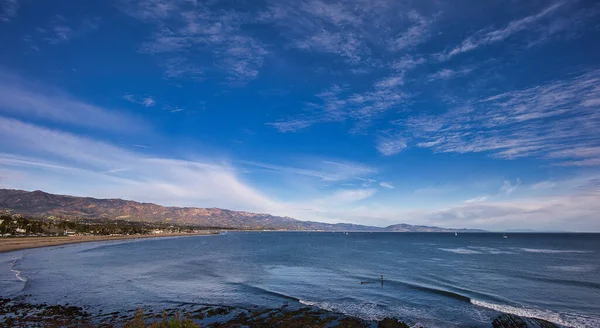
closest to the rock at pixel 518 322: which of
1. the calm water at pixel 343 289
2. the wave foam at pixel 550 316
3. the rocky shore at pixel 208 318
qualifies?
the rocky shore at pixel 208 318

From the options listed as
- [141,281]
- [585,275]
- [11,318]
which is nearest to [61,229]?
[141,281]

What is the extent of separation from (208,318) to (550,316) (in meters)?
32.2

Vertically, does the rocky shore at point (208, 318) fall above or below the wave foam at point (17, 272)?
above

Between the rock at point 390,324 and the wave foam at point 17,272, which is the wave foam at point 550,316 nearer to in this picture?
the rock at point 390,324

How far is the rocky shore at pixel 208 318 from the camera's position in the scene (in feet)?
82.3

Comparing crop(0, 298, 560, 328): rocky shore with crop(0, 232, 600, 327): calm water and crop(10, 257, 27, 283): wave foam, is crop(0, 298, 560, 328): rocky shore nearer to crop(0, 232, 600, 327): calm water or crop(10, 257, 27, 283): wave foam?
crop(0, 232, 600, 327): calm water

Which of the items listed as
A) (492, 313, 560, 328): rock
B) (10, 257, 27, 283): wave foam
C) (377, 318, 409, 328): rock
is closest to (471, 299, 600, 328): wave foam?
(492, 313, 560, 328): rock

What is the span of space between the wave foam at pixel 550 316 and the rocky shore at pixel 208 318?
1.97 meters

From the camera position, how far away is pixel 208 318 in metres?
27.7

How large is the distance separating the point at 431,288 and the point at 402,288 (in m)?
3.88

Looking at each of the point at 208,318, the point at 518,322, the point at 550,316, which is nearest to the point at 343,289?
the point at 518,322

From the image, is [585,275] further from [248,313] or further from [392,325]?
[248,313]

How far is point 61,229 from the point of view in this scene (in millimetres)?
162750

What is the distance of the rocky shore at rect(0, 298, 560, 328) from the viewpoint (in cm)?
2508
